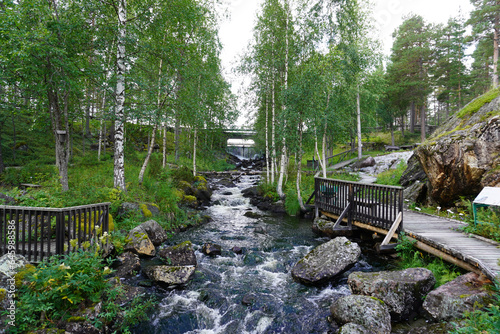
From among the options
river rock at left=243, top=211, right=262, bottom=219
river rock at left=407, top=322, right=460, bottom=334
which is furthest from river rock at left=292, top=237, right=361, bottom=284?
river rock at left=243, top=211, right=262, bottom=219

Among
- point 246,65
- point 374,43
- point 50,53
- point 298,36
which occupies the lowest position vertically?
point 50,53

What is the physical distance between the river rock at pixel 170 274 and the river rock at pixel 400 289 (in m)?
4.17

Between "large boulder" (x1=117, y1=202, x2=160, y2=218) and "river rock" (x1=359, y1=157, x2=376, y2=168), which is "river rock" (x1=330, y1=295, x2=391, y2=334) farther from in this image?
"river rock" (x1=359, y1=157, x2=376, y2=168)

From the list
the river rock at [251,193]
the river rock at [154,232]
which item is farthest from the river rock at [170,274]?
the river rock at [251,193]

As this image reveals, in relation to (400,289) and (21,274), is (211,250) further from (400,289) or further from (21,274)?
(400,289)

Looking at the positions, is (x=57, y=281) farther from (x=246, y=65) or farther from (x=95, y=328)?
(x=246, y=65)

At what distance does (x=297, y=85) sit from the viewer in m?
13.6

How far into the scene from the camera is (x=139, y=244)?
7.62 metres

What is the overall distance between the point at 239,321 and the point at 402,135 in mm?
41315

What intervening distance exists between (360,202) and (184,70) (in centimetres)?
1015

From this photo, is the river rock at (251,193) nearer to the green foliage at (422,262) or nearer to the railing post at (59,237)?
the green foliage at (422,262)

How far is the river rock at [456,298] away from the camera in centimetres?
414

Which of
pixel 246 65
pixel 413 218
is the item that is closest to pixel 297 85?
pixel 246 65

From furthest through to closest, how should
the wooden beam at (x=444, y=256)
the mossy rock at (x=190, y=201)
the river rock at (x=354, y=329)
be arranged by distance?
1. the mossy rock at (x=190, y=201)
2. the wooden beam at (x=444, y=256)
3. the river rock at (x=354, y=329)
